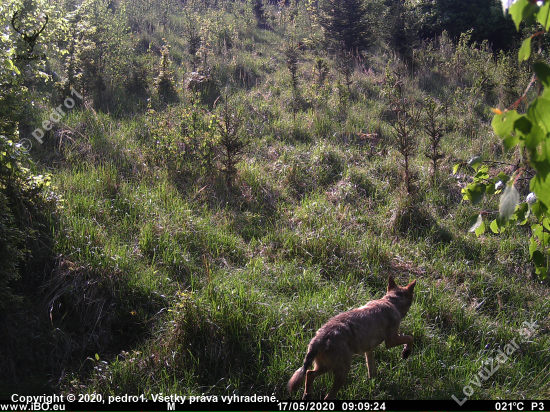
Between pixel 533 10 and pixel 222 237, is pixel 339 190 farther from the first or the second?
pixel 533 10

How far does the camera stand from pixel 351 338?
3.04 metres

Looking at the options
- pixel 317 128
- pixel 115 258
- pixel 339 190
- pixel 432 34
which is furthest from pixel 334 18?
pixel 115 258

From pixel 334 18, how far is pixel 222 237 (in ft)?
32.7

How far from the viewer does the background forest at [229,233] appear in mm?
3602

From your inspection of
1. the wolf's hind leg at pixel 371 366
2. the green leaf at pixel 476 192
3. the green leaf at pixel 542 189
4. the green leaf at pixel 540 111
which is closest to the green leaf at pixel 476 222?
the green leaf at pixel 476 192

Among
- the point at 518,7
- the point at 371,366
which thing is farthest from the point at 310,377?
the point at 518,7

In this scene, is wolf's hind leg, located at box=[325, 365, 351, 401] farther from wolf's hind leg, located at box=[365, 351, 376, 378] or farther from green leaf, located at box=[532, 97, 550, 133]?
green leaf, located at box=[532, 97, 550, 133]

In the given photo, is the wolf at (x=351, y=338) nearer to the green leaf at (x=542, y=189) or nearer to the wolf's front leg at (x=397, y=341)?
the wolf's front leg at (x=397, y=341)

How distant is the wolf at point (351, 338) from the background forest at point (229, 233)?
46 centimetres

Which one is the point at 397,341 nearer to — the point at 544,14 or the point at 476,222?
the point at 476,222

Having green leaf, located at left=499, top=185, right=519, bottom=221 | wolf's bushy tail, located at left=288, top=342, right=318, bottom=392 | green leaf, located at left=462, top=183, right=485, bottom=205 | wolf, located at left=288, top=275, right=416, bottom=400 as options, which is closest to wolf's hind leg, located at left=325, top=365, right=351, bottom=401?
wolf, located at left=288, top=275, right=416, bottom=400

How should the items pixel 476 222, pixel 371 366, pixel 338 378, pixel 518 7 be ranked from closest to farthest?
pixel 518 7, pixel 476 222, pixel 338 378, pixel 371 366

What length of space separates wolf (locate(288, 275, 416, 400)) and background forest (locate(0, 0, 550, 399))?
0.46 metres

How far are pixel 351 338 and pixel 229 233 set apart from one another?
258 centimetres
